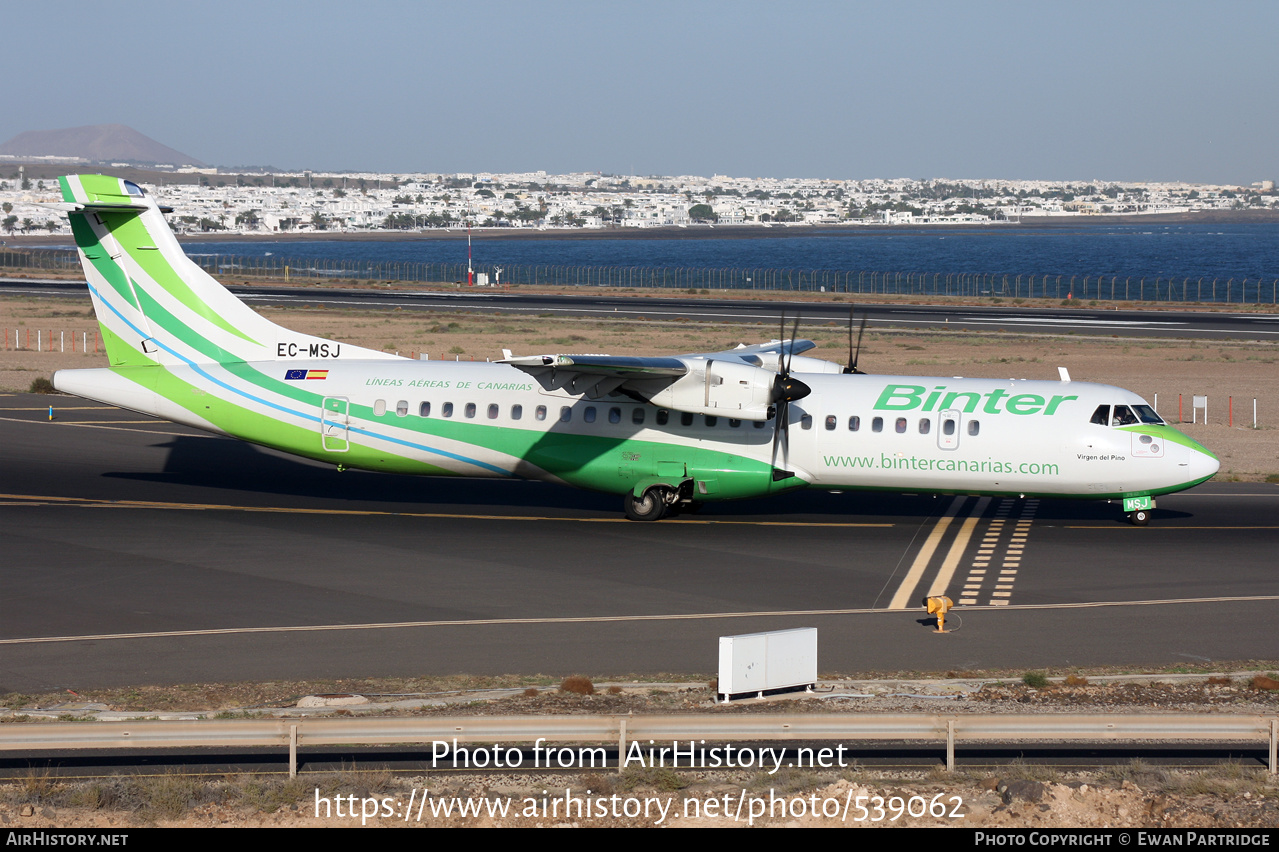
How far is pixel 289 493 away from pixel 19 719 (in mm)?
17470

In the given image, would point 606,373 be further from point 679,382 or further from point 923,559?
point 923,559

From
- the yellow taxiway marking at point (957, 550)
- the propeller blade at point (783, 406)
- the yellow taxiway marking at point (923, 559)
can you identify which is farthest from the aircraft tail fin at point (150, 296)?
the yellow taxiway marking at point (957, 550)

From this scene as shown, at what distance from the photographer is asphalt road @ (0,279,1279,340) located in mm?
74625

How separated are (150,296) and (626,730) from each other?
2318cm

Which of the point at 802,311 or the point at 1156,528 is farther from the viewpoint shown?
the point at 802,311

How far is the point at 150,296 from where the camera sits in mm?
31406

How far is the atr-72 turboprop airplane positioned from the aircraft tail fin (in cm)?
4

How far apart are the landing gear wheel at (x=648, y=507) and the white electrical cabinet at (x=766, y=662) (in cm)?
1289

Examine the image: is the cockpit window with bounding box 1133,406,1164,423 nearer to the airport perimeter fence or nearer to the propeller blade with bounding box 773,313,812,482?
the propeller blade with bounding box 773,313,812,482

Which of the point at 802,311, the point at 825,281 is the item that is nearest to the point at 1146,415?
the point at 802,311

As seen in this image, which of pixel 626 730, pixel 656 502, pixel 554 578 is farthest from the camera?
pixel 656 502

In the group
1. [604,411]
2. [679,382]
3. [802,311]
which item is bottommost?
[604,411]

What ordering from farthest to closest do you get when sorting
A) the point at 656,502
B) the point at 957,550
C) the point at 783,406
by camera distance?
the point at 656,502 < the point at 783,406 < the point at 957,550

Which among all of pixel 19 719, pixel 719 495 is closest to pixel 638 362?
pixel 719 495
